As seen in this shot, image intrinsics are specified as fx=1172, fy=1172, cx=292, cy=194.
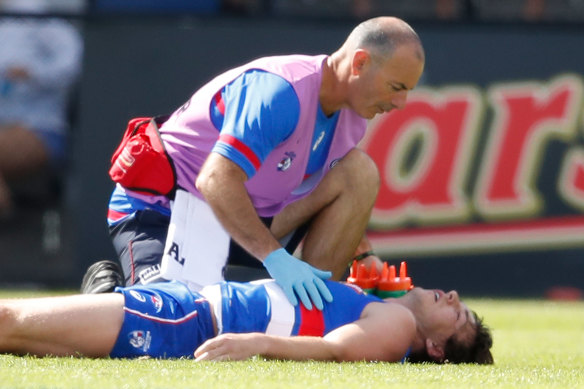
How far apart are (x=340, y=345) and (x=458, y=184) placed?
4650mm

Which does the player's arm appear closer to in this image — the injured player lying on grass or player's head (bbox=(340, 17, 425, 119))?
the injured player lying on grass

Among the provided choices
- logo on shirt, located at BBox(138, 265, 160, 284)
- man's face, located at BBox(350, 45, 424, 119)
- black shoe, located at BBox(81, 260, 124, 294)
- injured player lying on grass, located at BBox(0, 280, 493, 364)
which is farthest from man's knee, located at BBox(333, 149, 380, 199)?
black shoe, located at BBox(81, 260, 124, 294)

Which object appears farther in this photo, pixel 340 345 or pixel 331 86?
pixel 331 86

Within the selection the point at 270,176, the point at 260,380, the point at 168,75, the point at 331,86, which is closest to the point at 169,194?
the point at 270,176

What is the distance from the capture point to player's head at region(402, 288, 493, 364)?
15.6ft

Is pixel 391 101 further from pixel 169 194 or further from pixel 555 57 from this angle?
pixel 555 57

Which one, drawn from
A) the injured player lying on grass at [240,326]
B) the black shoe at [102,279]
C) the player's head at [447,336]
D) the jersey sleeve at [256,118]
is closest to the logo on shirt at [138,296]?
the injured player lying on grass at [240,326]

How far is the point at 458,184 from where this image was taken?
28.9ft

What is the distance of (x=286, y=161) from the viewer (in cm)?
525

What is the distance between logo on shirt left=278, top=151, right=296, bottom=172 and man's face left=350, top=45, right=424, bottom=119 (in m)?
0.37

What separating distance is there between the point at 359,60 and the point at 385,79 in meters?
0.14

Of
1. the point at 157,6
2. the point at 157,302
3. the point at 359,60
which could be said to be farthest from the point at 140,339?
the point at 157,6

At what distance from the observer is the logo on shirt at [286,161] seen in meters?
5.21

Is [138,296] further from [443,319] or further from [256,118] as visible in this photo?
[443,319]
